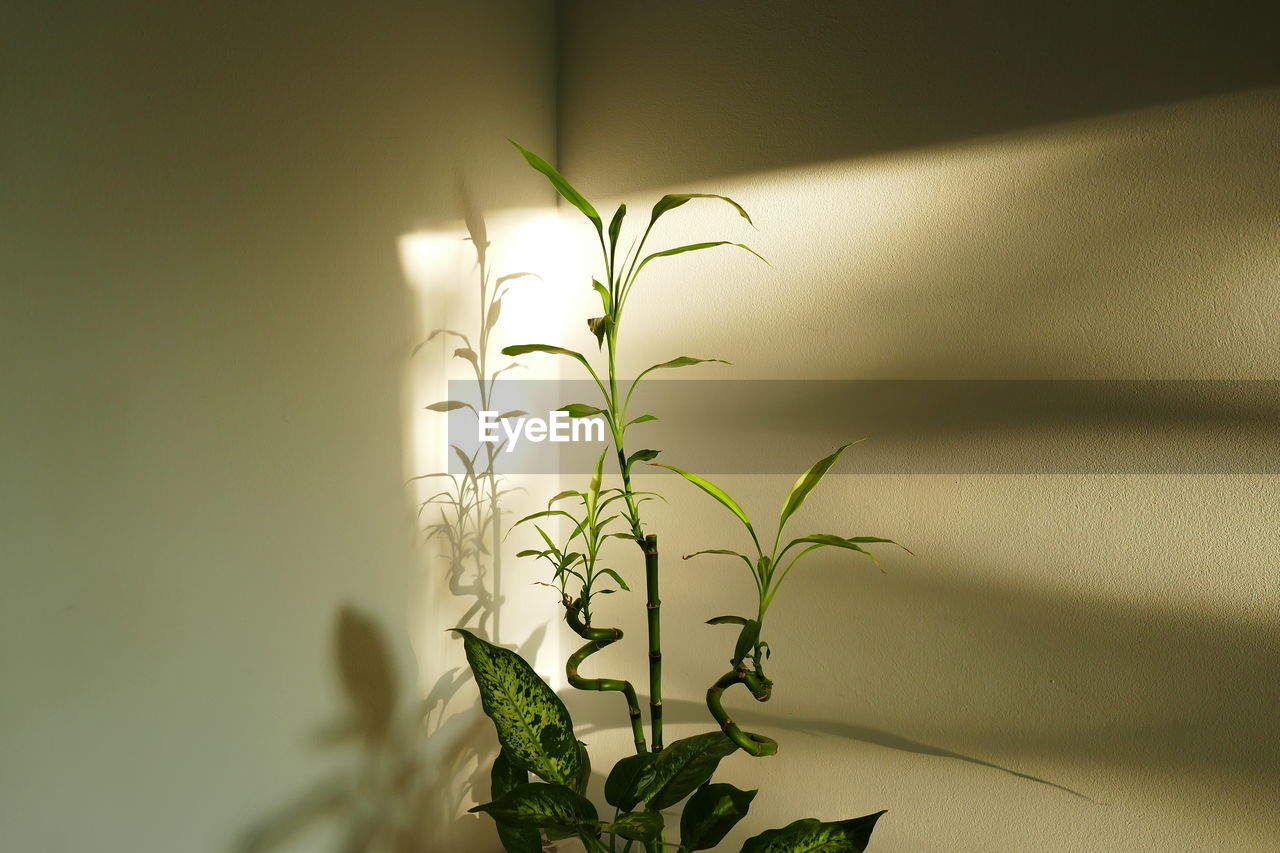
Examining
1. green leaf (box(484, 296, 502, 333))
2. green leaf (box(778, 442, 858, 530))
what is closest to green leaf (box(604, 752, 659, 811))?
green leaf (box(778, 442, 858, 530))

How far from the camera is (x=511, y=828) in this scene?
134 centimetres

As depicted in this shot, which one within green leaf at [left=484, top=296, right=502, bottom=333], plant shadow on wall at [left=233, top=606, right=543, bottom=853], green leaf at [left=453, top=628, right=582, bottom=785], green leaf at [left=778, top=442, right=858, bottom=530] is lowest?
plant shadow on wall at [left=233, top=606, right=543, bottom=853]

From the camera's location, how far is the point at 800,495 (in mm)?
1349

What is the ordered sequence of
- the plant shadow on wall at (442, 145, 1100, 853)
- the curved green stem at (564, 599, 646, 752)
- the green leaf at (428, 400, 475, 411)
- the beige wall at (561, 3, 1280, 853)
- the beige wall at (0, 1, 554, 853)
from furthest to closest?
the green leaf at (428, 400, 475, 411) → the curved green stem at (564, 599, 646, 752) → the beige wall at (561, 3, 1280, 853) → the plant shadow on wall at (442, 145, 1100, 853) → the beige wall at (0, 1, 554, 853)

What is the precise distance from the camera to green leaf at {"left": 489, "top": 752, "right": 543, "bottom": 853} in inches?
53.9

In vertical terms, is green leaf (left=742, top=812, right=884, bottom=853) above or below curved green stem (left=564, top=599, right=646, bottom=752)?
below

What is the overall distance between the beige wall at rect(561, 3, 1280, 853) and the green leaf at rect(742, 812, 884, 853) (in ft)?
1.25

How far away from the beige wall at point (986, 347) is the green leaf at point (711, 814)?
42 centimetres

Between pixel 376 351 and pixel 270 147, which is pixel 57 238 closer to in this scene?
pixel 270 147

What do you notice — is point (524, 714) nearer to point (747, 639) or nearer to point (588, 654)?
point (588, 654)

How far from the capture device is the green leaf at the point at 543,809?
3.96ft

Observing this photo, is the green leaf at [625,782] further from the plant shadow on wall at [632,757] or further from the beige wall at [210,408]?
the beige wall at [210,408]

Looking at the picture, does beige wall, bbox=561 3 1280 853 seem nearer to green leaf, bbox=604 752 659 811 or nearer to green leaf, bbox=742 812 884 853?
green leaf, bbox=742 812 884 853

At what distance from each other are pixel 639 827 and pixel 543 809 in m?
0.15
